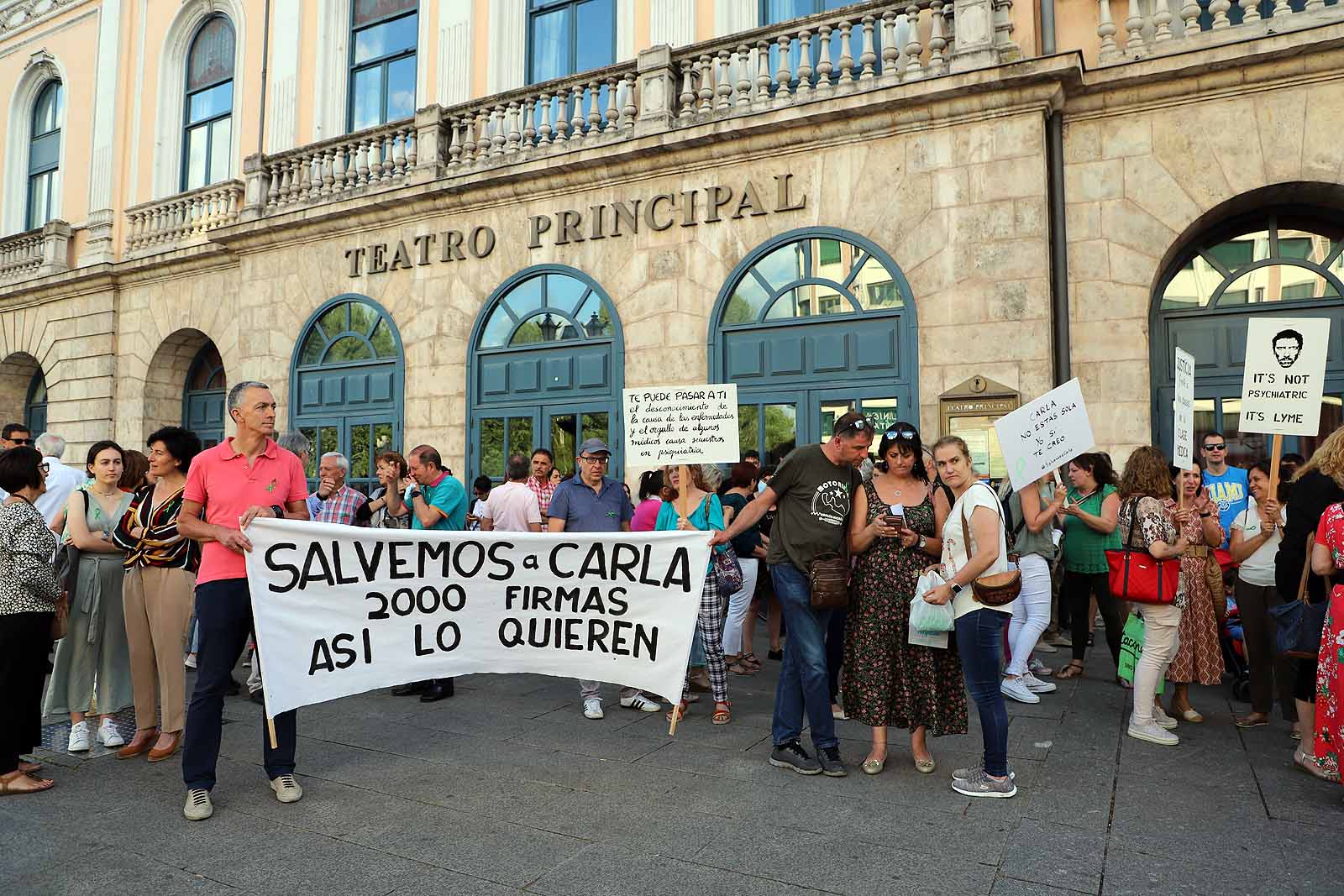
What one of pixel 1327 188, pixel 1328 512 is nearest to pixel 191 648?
pixel 1328 512

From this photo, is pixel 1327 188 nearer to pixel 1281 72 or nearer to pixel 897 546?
pixel 1281 72

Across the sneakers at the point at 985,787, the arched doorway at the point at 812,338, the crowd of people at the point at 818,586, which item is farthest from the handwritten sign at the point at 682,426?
the arched doorway at the point at 812,338

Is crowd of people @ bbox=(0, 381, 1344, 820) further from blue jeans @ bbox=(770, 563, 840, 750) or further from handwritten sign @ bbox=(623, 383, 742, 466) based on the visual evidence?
handwritten sign @ bbox=(623, 383, 742, 466)

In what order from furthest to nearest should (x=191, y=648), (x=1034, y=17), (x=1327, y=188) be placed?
1. (x=1034, y=17)
2. (x=1327, y=188)
3. (x=191, y=648)

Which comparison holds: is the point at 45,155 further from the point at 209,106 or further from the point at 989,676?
the point at 989,676

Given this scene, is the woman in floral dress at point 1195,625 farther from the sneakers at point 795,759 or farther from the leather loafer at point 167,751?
the leather loafer at point 167,751

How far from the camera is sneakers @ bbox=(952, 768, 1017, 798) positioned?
170 inches

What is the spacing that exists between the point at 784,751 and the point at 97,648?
4.38 m

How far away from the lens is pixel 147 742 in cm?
529

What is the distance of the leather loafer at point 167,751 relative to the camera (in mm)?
5074

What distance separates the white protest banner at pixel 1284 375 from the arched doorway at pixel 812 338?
441cm

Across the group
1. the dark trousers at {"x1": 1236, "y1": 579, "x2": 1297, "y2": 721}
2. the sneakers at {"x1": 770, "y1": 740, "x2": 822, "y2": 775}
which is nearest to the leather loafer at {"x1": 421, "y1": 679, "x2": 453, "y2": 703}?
the sneakers at {"x1": 770, "y1": 740, "x2": 822, "y2": 775}

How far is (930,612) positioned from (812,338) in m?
6.71

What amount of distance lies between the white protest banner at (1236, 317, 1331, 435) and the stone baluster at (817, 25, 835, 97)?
20.3ft
